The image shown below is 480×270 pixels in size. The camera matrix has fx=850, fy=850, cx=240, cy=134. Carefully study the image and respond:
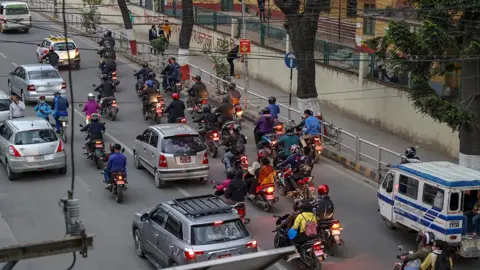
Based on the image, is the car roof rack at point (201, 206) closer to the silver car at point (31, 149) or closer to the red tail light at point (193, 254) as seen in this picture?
the red tail light at point (193, 254)

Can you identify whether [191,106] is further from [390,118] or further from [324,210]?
[324,210]

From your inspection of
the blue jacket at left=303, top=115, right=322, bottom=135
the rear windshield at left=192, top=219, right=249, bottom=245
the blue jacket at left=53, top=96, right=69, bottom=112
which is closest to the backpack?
the rear windshield at left=192, top=219, right=249, bottom=245

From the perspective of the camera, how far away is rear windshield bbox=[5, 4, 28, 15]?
51.5 metres

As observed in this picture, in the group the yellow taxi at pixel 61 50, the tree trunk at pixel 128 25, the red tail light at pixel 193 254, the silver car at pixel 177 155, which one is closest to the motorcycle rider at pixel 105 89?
the silver car at pixel 177 155

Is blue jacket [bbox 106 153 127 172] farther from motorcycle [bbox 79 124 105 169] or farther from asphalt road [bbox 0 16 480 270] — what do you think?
motorcycle [bbox 79 124 105 169]

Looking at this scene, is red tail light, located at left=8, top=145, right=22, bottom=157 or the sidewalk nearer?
red tail light, located at left=8, top=145, right=22, bottom=157

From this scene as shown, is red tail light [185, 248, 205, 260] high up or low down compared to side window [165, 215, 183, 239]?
down

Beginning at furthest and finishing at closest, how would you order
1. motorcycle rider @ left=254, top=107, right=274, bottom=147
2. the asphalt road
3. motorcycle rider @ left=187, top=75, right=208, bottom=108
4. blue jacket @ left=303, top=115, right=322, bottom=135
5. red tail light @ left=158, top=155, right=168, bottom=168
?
motorcycle rider @ left=187, top=75, right=208, bottom=108 → motorcycle rider @ left=254, top=107, right=274, bottom=147 → blue jacket @ left=303, top=115, right=322, bottom=135 → red tail light @ left=158, top=155, right=168, bottom=168 → the asphalt road

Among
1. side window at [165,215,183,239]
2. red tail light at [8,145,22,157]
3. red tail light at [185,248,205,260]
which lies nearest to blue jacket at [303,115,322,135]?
red tail light at [8,145,22,157]

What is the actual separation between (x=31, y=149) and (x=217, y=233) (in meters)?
8.72

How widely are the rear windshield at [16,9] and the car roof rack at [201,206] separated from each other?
128 feet

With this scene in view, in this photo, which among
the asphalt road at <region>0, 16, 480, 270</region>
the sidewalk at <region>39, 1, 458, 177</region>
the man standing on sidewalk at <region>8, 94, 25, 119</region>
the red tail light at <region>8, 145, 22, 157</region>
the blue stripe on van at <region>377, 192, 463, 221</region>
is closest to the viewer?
the blue stripe on van at <region>377, 192, 463, 221</region>

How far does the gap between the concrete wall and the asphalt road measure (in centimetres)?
316

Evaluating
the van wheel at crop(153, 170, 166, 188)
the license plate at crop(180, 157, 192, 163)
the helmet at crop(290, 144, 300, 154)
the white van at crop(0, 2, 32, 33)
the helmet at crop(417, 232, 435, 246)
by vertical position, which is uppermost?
the white van at crop(0, 2, 32, 33)
